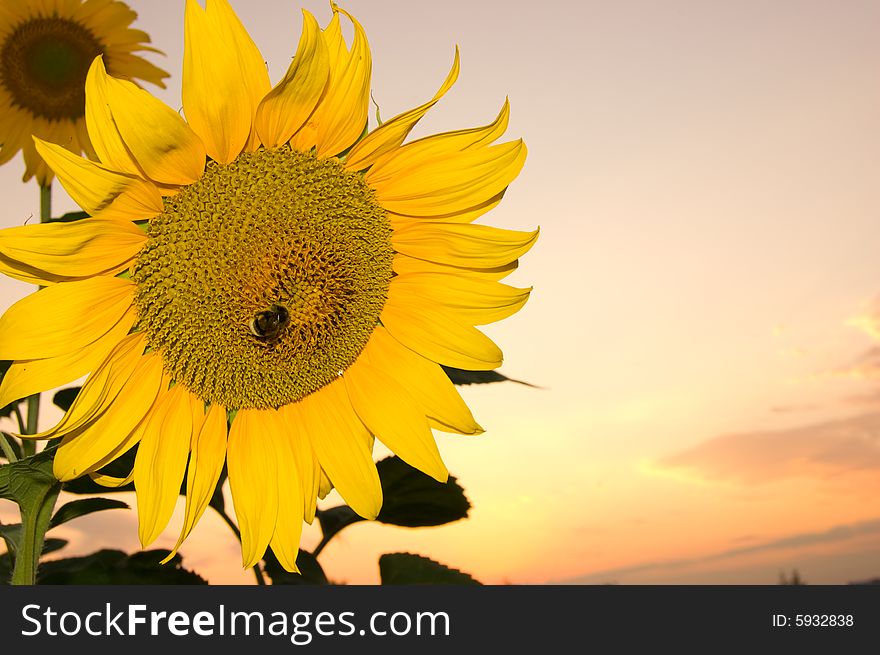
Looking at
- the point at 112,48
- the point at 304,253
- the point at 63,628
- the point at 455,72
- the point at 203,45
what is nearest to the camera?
the point at 203,45

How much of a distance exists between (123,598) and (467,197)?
133cm

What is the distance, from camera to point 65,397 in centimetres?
283

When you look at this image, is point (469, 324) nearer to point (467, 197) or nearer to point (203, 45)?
point (467, 197)

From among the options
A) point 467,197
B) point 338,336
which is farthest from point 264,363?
point 467,197

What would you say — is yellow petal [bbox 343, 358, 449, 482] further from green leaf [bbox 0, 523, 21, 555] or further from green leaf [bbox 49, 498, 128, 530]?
green leaf [bbox 0, 523, 21, 555]

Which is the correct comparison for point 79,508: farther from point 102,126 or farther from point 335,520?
point 102,126

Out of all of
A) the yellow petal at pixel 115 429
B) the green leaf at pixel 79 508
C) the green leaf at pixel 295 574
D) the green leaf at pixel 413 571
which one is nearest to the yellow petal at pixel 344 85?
the yellow petal at pixel 115 429

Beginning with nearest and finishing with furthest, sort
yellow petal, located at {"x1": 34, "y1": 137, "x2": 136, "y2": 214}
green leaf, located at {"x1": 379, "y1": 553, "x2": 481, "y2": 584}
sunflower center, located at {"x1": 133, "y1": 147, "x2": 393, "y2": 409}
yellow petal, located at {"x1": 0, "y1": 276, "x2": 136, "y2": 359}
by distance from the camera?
1. yellow petal, located at {"x1": 34, "y1": 137, "x2": 136, "y2": 214}
2. yellow petal, located at {"x1": 0, "y1": 276, "x2": 136, "y2": 359}
3. sunflower center, located at {"x1": 133, "y1": 147, "x2": 393, "y2": 409}
4. green leaf, located at {"x1": 379, "y1": 553, "x2": 481, "y2": 584}

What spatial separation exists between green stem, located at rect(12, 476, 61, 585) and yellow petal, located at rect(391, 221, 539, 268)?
3.29ft

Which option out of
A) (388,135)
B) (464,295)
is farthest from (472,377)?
(388,135)

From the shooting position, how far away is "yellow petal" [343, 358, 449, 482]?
2.08 meters

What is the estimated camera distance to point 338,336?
213cm

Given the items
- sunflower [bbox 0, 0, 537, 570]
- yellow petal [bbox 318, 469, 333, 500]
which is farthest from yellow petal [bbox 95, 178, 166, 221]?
yellow petal [bbox 318, 469, 333, 500]

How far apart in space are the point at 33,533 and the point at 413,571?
1.24 meters
